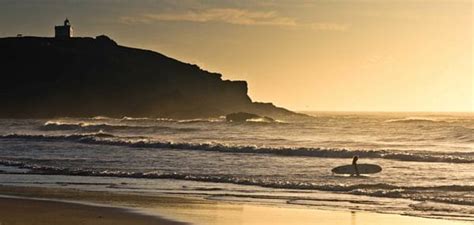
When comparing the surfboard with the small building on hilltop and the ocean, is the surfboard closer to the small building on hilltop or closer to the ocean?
the ocean

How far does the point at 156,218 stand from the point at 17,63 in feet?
499

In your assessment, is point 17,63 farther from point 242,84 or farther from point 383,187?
point 383,187

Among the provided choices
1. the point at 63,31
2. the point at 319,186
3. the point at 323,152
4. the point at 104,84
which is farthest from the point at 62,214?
the point at 63,31

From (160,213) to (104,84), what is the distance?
5787 inches

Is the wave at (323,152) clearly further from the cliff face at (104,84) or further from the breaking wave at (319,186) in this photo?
the cliff face at (104,84)

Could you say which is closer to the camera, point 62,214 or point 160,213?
point 62,214

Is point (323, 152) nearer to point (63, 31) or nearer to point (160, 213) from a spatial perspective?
point (160, 213)

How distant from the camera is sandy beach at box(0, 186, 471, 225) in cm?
1825

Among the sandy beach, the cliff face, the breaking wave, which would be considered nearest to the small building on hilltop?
the cliff face

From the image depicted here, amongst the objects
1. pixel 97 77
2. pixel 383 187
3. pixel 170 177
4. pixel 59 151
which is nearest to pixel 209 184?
pixel 170 177

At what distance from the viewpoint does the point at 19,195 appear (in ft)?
76.3

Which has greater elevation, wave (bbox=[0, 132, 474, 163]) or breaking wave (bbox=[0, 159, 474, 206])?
wave (bbox=[0, 132, 474, 163])

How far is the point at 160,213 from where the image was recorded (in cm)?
1970

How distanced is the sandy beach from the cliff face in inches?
5066
